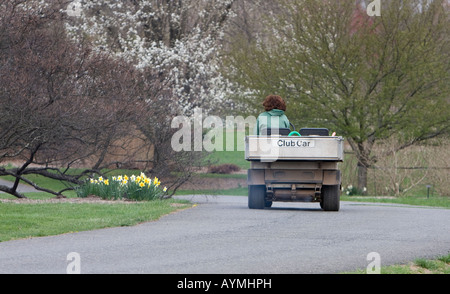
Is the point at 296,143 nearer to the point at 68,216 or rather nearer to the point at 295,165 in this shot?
the point at 295,165

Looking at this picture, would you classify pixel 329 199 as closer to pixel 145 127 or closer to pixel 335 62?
pixel 145 127

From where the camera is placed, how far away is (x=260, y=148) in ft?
52.2

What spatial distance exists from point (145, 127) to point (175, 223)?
31.9 ft

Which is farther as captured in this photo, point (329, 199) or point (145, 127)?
point (145, 127)

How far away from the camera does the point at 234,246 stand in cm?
1013

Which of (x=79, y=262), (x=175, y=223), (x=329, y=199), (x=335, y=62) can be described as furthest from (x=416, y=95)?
(x=79, y=262)

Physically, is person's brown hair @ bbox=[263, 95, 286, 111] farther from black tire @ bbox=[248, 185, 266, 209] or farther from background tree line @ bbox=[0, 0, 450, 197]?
background tree line @ bbox=[0, 0, 450, 197]

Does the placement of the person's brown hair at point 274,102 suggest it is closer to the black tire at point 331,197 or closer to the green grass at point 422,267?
the black tire at point 331,197

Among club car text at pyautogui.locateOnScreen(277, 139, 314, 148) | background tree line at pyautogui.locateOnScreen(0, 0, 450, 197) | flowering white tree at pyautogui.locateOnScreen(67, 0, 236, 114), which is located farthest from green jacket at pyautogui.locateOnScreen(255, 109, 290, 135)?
flowering white tree at pyautogui.locateOnScreen(67, 0, 236, 114)

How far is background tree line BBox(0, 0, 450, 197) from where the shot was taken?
19312 mm

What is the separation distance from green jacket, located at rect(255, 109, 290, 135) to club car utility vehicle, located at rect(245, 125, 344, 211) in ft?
0.56
